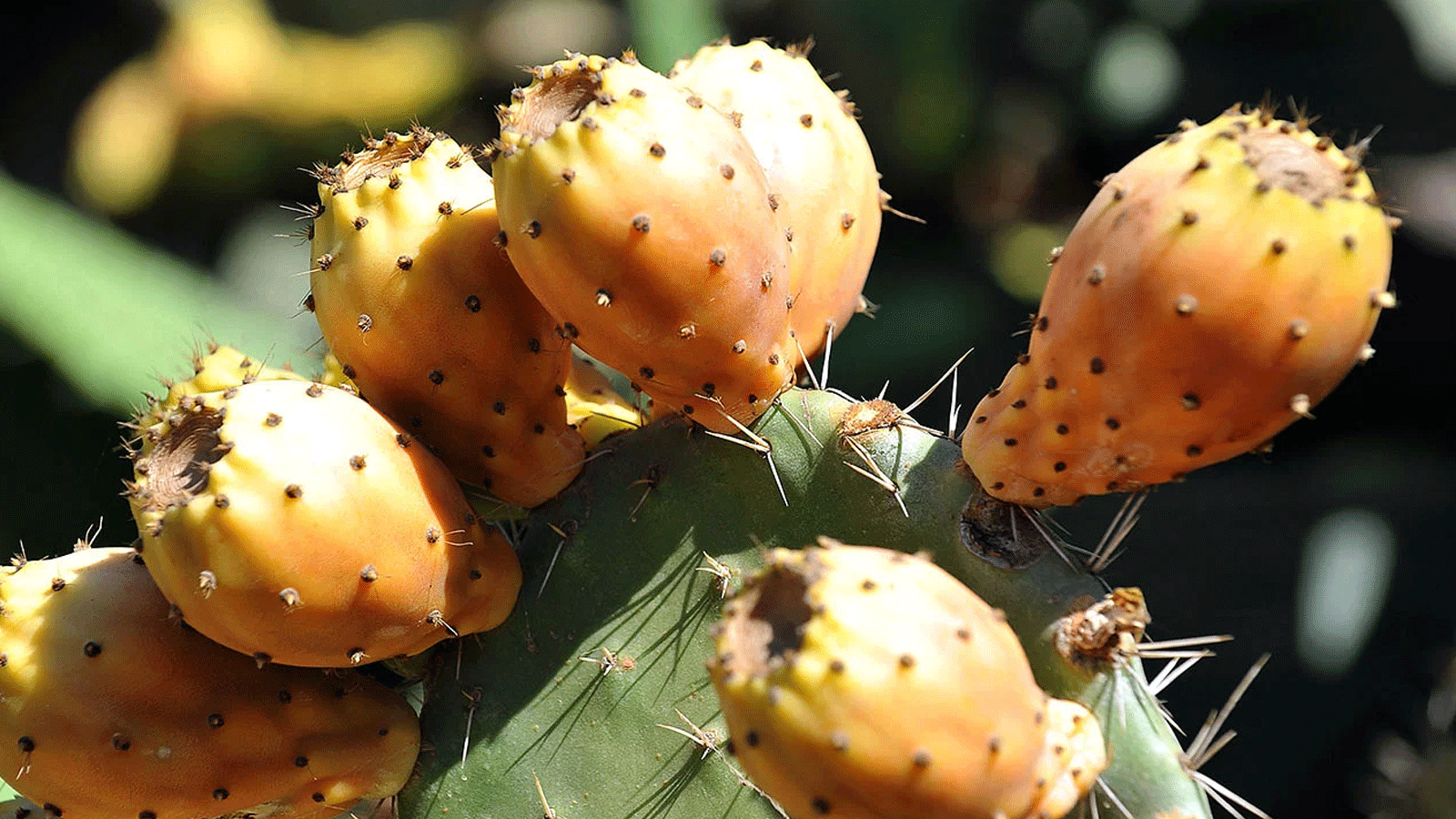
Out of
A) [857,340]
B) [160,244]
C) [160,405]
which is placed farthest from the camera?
[160,244]

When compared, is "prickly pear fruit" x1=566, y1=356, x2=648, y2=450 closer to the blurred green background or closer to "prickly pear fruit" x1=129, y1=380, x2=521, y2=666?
"prickly pear fruit" x1=129, y1=380, x2=521, y2=666

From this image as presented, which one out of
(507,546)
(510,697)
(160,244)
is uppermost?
(507,546)

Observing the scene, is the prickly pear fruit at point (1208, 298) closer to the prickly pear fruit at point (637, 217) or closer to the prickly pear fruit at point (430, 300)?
the prickly pear fruit at point (637, 217)

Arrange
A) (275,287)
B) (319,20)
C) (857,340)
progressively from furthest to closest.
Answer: (319,20), (275,287), (857,340)

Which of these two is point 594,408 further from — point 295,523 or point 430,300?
point 295,523

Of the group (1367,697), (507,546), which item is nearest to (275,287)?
(507,546)

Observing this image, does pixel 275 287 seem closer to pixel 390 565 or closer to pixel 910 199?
pixel 910 199

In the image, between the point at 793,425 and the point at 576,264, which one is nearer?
the point at 576,264

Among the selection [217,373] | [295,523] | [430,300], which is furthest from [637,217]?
[217,373]
